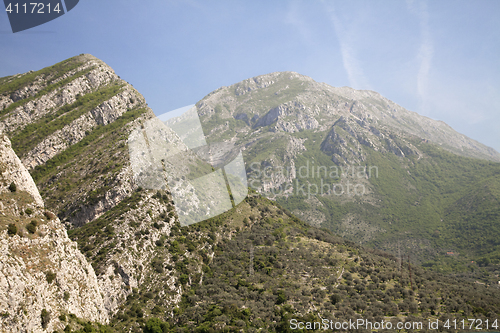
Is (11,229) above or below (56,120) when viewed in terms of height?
below

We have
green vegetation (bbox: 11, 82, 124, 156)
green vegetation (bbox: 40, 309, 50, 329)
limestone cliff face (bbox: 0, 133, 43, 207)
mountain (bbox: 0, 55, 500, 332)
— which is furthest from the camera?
green vegetation (bbox: 11, 82, 124, 156)

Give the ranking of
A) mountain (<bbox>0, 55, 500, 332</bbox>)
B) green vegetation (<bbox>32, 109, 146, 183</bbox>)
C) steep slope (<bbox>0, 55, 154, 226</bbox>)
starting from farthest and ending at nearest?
1. green vegetation (<bbox>32, 109, 146, 183</bbox>)
2. steep slope (<bbox>0, 55, 154, 226</bbox>)
3. mountain (<bbox>0, 55, 500, 332</bbox>)

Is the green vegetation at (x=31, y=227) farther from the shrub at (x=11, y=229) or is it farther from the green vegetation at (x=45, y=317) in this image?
the green vegetation at (x=45, y=317)

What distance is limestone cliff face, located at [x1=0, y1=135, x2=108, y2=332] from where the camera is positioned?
778 inches

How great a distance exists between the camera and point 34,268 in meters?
22.8

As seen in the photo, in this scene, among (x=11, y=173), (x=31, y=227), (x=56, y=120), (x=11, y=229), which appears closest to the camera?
(x=11, y=229)

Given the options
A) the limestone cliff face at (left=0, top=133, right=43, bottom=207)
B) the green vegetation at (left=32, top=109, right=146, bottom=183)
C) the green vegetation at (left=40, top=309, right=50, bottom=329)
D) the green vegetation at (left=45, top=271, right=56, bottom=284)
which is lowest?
the green vegetation at (left=40, top=309, right=50, bottom=329)

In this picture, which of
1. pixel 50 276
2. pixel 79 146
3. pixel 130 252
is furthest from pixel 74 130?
pixel 50 276

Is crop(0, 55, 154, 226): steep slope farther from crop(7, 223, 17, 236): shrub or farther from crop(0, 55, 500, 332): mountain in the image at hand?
crop(7, 223, 17, 236): shrub

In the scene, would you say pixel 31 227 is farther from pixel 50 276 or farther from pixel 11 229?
pixel 50 276

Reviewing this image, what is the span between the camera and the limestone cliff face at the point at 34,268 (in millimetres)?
19766

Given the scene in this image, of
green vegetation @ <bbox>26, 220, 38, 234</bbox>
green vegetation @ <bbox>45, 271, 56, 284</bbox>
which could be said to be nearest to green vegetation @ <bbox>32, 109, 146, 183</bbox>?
green vegetation @ <bbox>26, 220, 38, 234</bbox>

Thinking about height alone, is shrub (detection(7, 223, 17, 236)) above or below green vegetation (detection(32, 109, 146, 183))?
below

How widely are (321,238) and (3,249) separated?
80.3 m
